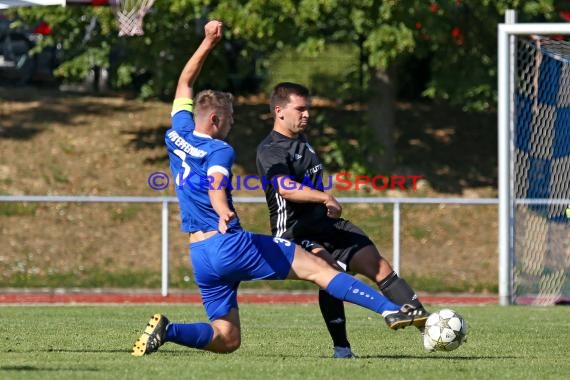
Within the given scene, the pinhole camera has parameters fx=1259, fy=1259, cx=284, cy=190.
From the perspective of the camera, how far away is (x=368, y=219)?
2048cm

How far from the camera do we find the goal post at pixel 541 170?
648 inches

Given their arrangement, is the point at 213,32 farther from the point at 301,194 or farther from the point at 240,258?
the point at 240,258

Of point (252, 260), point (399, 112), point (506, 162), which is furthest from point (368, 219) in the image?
point (252, 260)

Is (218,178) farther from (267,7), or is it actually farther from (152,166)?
(152,166)

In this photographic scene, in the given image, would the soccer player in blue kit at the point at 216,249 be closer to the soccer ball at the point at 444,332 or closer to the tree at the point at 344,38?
the soccer ball at the point at 444,332

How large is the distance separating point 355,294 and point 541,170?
9763 millimetres

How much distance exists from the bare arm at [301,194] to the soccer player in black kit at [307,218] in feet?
0.27

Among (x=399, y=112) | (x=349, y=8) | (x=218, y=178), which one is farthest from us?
(x=399, y=112)

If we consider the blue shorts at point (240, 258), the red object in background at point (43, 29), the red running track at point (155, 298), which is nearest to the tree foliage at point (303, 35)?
the red object in background at point (43, 29)

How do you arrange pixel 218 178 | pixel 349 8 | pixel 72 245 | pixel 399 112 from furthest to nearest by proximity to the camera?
pixel 399 112, pixel 349 8, pixel 72 245, pixel 218 178

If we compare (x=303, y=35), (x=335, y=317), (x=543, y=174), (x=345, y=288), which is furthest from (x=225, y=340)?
(x=303, y=35)

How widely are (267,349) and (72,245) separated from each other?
11.0 m

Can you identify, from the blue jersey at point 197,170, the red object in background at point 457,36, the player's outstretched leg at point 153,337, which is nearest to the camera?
the blue jersey at point 197,170

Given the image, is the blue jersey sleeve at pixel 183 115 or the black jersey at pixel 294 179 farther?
the black jersey at pixel 294 179
